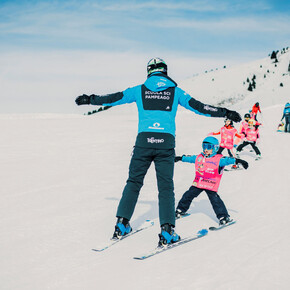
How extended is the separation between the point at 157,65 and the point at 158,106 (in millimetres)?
505

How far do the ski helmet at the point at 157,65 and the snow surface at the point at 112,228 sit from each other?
6.66ft

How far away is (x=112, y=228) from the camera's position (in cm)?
531

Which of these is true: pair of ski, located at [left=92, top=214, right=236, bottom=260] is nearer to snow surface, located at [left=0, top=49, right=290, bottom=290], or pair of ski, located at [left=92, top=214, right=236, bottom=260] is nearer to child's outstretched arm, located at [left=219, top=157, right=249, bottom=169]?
snow surface, located at [left=0, top=49, right=290, bottom=290]

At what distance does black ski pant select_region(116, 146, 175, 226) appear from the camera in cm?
446

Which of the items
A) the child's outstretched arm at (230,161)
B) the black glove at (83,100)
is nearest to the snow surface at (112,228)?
the child's outstretched arm at (230,161)

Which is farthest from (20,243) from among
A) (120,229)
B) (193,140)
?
(193,140)

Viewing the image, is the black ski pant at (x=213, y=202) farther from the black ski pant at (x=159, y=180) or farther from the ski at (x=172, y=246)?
the black ski pant at (x=159, y=180)

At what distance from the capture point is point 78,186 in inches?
324

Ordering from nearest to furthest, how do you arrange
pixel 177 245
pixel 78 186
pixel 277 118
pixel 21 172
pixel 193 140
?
pixel 177 245, pixel 78 186, pixel 21 172, pixel 193 140, pixel 277 118

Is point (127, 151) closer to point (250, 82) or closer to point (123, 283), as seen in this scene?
point (123, 283)

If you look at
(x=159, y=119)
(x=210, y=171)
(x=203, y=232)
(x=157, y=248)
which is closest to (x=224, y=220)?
(x=203, y=232)

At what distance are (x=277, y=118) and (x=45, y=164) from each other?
64.1 feet

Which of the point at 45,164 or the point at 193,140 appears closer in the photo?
the point at 45,164

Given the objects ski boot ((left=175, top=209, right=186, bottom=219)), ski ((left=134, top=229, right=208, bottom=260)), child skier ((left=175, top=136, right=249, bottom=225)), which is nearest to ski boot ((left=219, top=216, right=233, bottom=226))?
child skier ((left=175, top=136, right=249, bottom=225))
